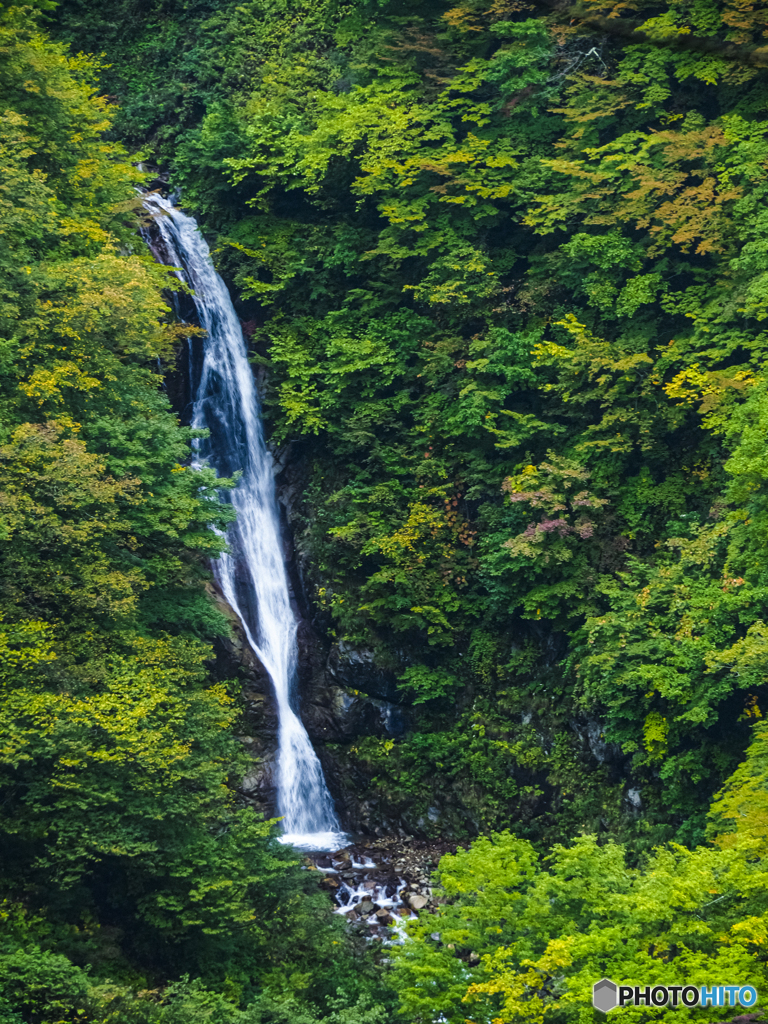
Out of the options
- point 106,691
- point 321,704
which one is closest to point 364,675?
point 321,704

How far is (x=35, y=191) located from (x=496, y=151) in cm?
871

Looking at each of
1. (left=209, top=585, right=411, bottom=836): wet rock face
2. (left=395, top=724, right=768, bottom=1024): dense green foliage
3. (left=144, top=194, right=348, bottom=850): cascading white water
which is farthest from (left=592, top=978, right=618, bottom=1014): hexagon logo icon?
(left=209, top=585, right=411, bottom=836): wet rock face

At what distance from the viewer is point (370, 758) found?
640 inches

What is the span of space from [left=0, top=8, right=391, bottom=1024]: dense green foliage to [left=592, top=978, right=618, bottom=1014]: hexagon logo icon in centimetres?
315

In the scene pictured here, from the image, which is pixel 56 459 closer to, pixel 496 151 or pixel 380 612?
pixel 380 612

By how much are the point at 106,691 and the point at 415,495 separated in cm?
793

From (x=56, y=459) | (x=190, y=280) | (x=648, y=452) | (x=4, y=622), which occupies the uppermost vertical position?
(x=190, y=280)

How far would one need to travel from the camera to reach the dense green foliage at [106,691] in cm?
937

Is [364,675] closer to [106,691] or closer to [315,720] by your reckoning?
[315,720]

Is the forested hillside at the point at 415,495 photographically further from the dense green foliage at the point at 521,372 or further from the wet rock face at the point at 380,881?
the wet rock face at the point at 380,881

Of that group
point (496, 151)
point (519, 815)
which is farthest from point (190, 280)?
point (519, 815)

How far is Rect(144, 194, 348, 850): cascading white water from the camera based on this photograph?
15.8 m

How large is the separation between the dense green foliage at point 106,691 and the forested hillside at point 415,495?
0.17ft

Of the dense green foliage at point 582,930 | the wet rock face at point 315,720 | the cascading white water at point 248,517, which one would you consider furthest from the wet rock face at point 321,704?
the dense green foliage at point 582,930
